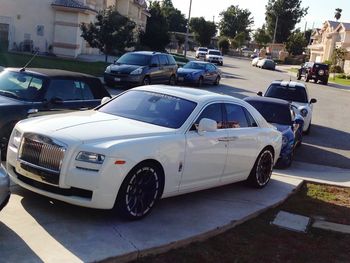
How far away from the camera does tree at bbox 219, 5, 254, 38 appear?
445 ft

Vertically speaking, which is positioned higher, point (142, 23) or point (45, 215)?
point (142, 23)

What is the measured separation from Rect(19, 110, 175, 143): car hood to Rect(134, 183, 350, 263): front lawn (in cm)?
145

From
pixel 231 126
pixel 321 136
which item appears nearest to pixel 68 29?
pixel 321 136

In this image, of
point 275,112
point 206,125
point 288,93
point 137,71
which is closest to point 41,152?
point 206,125

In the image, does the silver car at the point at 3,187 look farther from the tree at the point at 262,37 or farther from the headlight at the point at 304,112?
the tree at the point at 262,37

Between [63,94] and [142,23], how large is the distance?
56448mm

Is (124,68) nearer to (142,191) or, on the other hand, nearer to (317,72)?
(142,191)

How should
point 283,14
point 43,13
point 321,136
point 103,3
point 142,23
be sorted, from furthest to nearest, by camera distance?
point 283,14 → point 142,23 → point 103,3 → point 43,13 → point 321,136

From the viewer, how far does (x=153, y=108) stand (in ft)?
23.7

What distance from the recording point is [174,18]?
13188 cm

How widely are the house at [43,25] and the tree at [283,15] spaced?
297ft

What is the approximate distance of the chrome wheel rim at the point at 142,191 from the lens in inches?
239

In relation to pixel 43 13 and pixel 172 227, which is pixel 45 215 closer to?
pixel 172 227

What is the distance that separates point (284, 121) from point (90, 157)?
311 inches
